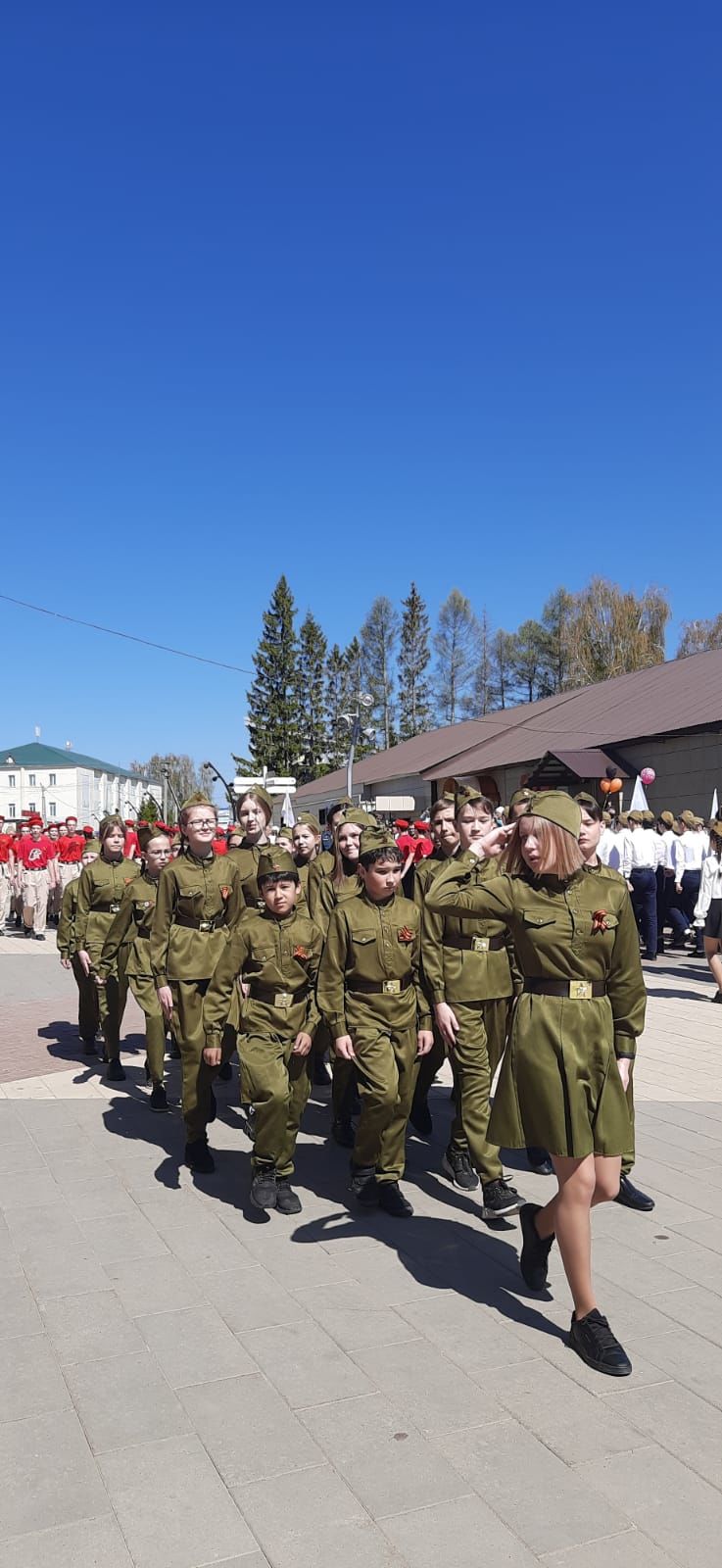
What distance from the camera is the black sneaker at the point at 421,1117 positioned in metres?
6.84

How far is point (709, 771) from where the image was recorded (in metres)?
22.2

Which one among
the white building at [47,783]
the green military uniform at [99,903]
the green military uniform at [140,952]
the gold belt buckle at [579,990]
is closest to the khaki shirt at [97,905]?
the green military uniform at [99,903]

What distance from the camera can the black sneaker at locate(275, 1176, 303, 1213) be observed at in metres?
5.41

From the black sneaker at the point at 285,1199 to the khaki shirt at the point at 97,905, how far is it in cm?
390

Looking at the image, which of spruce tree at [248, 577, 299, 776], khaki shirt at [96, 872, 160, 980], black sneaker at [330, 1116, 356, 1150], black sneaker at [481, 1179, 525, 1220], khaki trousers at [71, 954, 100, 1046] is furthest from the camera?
spruce tree at [248, 577, 299, 776]

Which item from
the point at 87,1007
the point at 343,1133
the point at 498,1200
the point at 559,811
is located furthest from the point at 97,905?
the point at 559,811

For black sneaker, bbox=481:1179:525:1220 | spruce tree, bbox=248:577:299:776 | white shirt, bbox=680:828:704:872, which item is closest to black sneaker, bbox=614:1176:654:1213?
black sneaker, bbox=481:1179:525:1220

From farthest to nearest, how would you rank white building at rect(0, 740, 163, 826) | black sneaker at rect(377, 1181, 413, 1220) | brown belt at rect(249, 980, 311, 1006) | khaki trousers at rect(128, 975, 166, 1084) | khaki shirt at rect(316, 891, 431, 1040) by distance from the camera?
1. white building at rect(0, 740, 163, 826)
2. khaki trousers at rect(128, 975, 166, 1084)
3. brown belt at rect(249, 980, 311, 1006)
4. khaki shirt at rect(316, 891, 431, 1040)
5. black sneaker at rect(377, 1181, 413, 1220)

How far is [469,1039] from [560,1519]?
8.95 feet

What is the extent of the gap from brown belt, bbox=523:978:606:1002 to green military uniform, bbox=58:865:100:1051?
570cm

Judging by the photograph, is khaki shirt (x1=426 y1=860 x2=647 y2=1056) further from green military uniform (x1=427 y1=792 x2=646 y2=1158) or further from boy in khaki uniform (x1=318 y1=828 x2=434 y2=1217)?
boy in khaki uniform (x1=318 y1=828 x2=434 y2=1217)

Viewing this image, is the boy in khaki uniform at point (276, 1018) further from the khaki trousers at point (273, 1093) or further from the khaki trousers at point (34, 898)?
the khaki trousers at point (34, 898)

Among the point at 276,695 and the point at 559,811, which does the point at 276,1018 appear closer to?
the point at 559,811

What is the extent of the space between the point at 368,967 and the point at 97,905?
4184 mm
